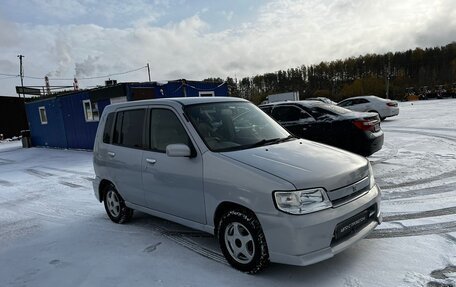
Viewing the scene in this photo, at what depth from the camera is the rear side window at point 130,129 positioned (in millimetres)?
4949

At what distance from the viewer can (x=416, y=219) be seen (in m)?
4.79

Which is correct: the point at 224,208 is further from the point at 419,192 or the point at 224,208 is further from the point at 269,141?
the point at 419,192

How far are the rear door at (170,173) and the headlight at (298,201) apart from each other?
1.02 m

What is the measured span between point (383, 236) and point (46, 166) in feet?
42.4

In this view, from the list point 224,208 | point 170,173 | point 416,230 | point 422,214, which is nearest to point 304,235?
point 224,208

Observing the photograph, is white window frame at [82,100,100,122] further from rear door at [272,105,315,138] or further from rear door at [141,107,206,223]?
rear door at [141,107,206,223]

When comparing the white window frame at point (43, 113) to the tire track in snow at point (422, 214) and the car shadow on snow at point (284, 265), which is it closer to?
the car shadow on snow at point (284, 265)

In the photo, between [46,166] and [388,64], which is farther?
[388,64]

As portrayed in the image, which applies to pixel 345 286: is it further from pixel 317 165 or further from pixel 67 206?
pixel 67 206

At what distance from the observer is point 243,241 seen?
3.61 m

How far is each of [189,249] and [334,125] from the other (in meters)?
4.86

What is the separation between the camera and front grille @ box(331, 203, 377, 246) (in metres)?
3.32

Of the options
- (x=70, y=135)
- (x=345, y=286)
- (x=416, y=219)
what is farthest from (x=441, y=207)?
(x=70, y=135)

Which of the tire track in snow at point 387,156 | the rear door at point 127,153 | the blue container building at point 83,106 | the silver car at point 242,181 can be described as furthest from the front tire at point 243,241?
the blue container building at point 83,106
